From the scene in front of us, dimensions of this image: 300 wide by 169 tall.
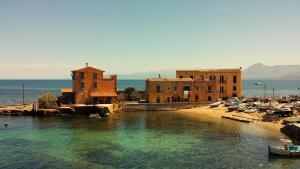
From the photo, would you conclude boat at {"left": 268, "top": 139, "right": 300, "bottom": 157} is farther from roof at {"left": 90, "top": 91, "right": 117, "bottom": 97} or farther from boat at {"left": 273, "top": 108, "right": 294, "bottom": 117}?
roof at {"left": 90, "top": 91, "right": 117, "bottom": 97}

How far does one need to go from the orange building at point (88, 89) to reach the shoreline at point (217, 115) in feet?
63.6

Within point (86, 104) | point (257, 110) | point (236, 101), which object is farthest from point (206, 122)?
point (86, 104)

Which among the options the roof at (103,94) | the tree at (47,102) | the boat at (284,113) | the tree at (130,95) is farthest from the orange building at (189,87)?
the boat at (284,113)

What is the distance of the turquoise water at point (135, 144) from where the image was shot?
41.3 meters

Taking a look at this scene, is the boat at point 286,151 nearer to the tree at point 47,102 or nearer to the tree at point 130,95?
the tree at point 47,102

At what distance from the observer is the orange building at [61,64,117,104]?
288ft

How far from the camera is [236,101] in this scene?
296 feet

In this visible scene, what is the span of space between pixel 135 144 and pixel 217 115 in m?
33.4

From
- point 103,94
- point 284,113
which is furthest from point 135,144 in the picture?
point 103,94

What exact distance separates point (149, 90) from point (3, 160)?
5475 cm

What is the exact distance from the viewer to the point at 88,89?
8838 centimetres

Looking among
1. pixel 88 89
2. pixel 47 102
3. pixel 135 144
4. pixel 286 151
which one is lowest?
pixel 135 144

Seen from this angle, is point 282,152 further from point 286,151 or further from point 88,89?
point 88,89

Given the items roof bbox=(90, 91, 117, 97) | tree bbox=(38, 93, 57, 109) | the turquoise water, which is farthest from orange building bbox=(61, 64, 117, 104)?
the turquoise water
